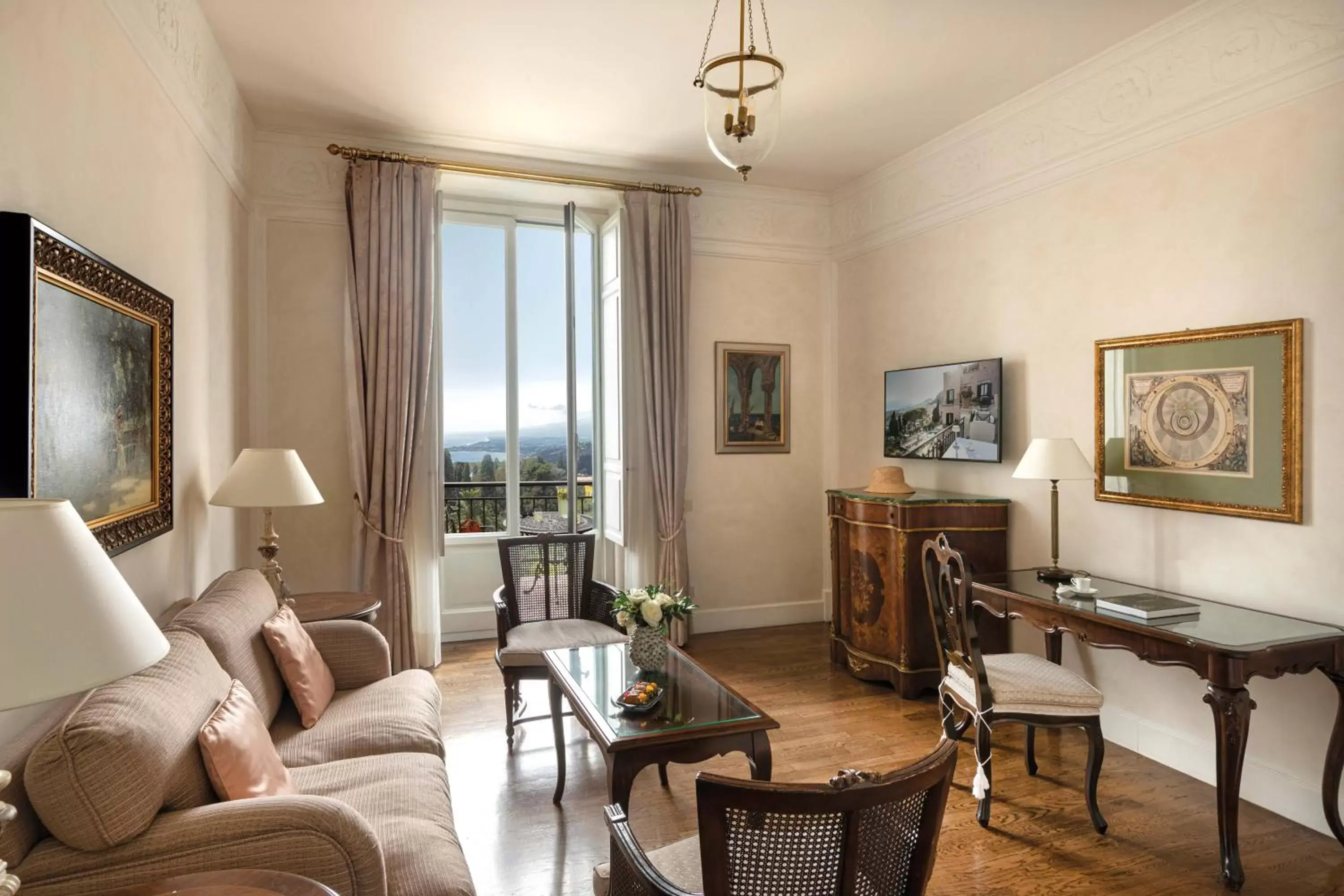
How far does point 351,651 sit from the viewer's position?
9.61 feet

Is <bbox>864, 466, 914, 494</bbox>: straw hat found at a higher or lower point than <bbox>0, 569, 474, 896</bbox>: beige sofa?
higher

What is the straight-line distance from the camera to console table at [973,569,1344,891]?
2400 millimetres

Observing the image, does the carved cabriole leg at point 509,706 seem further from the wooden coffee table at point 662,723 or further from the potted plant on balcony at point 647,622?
the potted plant on balcony at point 647,622

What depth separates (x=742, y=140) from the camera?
230cm

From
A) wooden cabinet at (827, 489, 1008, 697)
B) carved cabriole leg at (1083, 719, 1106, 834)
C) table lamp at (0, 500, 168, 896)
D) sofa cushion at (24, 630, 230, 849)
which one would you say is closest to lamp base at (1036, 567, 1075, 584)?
wooden cabinet at (827, 489, 1008, 697)

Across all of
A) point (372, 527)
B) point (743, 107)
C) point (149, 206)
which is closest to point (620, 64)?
point (743, 107)

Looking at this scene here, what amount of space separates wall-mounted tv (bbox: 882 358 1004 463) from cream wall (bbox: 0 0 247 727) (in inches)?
154

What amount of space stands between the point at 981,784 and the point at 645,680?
4.25 ft

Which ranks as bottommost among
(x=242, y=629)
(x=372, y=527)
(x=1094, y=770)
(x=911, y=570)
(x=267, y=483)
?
(x=1094, y=770)

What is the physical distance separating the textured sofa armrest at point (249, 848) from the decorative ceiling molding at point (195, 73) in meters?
2.30

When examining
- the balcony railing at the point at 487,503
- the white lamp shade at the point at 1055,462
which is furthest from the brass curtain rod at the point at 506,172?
the white lamp shade at the point at 1055,462

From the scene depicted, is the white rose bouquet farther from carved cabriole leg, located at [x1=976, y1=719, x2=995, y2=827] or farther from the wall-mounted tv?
the wall-mounted tv

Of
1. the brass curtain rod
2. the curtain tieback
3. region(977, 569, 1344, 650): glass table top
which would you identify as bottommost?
region(977, 569, 1344, 650): glass table top

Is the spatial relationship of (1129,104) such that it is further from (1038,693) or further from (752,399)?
(752,399)
